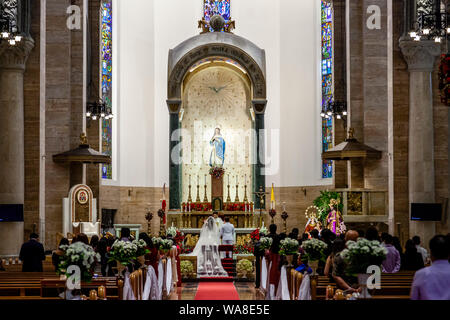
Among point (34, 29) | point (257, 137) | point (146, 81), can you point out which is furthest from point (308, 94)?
point (34, 29)

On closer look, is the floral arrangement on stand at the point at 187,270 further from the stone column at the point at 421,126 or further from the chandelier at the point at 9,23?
the chandelier at the point at 9,23

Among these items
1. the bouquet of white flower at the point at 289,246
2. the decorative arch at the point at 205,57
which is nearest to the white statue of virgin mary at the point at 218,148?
the decorative arch at the point at 205,57

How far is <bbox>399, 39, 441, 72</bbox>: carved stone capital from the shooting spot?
66.7ft

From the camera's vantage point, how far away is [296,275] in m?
12.3

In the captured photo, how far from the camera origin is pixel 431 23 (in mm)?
17062

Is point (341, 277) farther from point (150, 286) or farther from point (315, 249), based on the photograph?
point (150, 286)

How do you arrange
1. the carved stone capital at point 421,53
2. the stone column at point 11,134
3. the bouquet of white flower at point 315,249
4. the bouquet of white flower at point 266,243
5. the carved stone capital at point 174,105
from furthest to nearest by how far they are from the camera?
the carved stone capital at point 174,105 < the stone column at point 11,134 < the carved stone capital at point 421,53 < the bouquet of white flower at point 266,243 < the bouquet of white flower at point 315,249

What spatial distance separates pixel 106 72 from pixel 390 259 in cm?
2287

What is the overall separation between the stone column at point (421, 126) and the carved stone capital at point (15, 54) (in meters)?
10.4

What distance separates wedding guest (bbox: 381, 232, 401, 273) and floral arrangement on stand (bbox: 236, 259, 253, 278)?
9.09 meters

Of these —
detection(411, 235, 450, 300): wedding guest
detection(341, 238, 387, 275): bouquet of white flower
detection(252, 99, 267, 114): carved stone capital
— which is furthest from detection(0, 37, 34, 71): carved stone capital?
detection(411, 235, 450, 300): wedding guest

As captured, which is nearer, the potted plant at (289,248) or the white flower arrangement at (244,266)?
the potted plant at (289,248)

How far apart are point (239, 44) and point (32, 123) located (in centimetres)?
1172

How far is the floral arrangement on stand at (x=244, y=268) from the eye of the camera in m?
22.3
